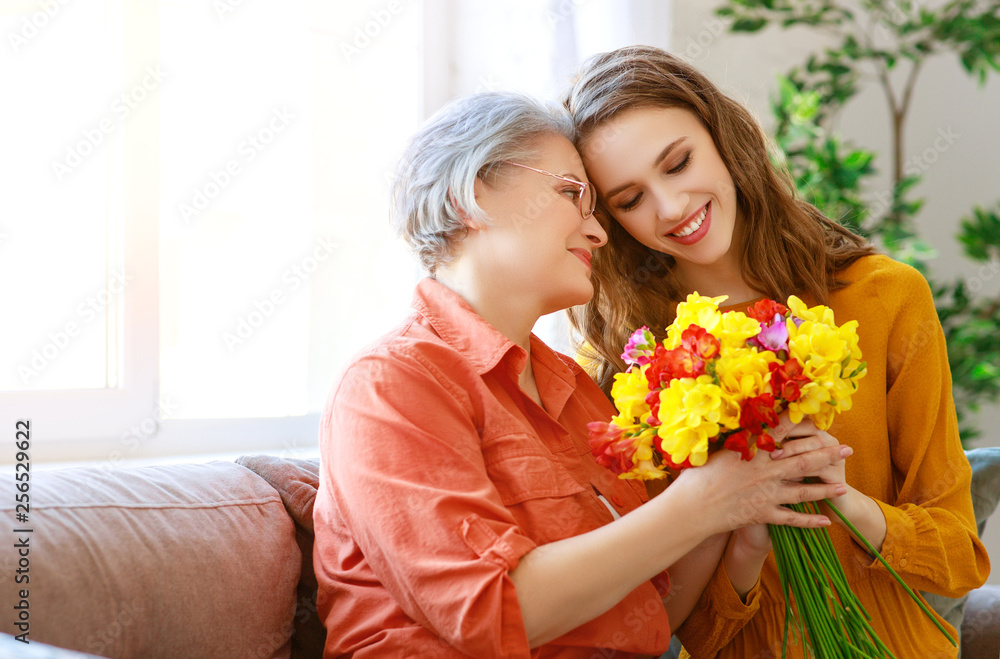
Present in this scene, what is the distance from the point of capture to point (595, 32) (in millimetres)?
2322

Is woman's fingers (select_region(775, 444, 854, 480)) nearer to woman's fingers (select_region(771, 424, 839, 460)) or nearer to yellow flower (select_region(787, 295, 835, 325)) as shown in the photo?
woman's fingers (select_region(771, 424, 839, 460))

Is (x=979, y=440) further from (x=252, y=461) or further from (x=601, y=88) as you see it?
(x=252, y=461)

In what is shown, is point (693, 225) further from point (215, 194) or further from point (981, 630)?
point (215, 194)

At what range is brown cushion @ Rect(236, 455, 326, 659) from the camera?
1.39 m

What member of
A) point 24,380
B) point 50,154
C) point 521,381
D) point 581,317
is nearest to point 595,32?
point 581,317

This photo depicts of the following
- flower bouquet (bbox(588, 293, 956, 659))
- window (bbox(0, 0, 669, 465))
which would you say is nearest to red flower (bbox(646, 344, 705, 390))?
flower bouquet (bbox(588, 293, 956, 659))

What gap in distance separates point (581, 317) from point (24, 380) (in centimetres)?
136

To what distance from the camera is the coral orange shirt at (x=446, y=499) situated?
1051 mm

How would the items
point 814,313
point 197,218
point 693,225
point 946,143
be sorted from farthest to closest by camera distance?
point 946,143
point 197,218
point 693,225
point 814,313

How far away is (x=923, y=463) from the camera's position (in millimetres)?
1494

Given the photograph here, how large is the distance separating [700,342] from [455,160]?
57 centimetres

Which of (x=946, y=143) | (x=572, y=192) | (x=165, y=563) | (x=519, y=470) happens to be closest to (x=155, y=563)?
(x=165, y=563)

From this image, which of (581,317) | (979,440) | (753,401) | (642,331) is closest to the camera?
(753,401)

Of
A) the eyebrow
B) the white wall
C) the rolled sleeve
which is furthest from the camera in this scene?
the white wall
